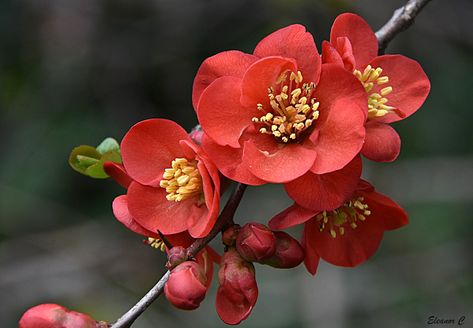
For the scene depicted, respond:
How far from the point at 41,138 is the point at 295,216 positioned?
2.36 m

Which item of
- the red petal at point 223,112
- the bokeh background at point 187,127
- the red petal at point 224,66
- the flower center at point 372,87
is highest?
the red petal at point 224,66

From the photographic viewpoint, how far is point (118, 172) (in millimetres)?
1602

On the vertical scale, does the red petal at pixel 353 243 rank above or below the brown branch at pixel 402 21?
below

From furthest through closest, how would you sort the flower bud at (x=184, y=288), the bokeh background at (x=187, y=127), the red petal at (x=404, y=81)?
the bokeh background at (x=187, y=127)
the red petal at (x=404, y=81)
the flower bud at (x=184, y=288)

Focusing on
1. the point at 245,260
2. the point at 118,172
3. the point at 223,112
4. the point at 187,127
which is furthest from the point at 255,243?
the point at 187,127

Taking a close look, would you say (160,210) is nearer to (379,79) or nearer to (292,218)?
(292,218)

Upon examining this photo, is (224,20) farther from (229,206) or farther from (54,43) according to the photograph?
(229,206)

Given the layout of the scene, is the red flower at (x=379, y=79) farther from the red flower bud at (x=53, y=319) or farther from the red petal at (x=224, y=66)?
the red flower bud at (x=53, y=319)

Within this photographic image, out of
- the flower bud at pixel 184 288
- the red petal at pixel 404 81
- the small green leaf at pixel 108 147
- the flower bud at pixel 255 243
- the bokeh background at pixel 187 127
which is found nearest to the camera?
the flower bud at pixel 184 288

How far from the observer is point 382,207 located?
1.62 metres

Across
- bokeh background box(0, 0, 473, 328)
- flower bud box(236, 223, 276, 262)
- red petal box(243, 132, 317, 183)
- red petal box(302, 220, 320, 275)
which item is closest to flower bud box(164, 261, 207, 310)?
flower bud box(236, 223, 276, 262)

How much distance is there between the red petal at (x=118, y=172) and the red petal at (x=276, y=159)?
1.08ft

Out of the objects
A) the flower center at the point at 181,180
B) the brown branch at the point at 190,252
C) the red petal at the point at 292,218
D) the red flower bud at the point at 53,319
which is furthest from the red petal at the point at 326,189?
the red flower bud at the point at 53,319

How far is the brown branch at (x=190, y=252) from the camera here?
1.35 meters
